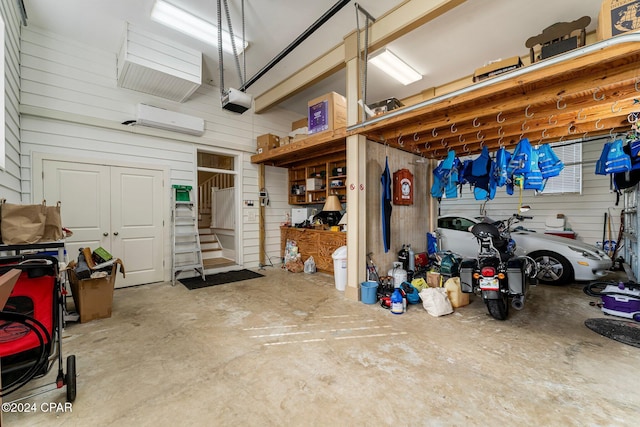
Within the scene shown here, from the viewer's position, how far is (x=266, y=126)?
6422 mm

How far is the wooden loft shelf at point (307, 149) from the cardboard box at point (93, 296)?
3.24m

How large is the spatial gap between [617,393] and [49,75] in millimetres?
7233

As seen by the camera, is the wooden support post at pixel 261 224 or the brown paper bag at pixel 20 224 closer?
the brown paper bag at pixel 20 224

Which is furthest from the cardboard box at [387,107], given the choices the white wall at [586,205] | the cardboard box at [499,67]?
the white wall at [586,205]

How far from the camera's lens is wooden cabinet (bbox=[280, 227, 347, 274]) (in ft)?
17.3

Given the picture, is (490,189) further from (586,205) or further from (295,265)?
(586,205)

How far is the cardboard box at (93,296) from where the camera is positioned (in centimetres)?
316

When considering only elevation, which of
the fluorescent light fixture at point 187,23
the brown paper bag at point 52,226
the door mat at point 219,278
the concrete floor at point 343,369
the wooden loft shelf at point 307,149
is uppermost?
the fluorescent light fixture at point 187,23

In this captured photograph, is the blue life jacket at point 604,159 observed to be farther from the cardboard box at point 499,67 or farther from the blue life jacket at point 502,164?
the cardboard box at point 499,67

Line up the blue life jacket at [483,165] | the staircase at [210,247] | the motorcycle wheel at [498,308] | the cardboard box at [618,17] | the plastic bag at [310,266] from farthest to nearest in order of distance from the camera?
the staircase at [210,247]
the plastic bag at [310,266]
the blue life jacket at [483,165]
the motorcycle wheel at [498,308]
the cardboard box at [618,17]

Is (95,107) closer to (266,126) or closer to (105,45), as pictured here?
(105,45)

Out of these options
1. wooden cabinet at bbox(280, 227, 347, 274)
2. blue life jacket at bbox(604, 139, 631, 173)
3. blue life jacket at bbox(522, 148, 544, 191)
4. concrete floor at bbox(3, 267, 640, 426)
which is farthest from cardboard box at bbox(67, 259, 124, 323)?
blue life jacket at bbox(604, 139, 631, 173)

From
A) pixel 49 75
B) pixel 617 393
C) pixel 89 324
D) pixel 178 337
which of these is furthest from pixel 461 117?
pixel 49 75

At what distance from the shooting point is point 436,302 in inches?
132
